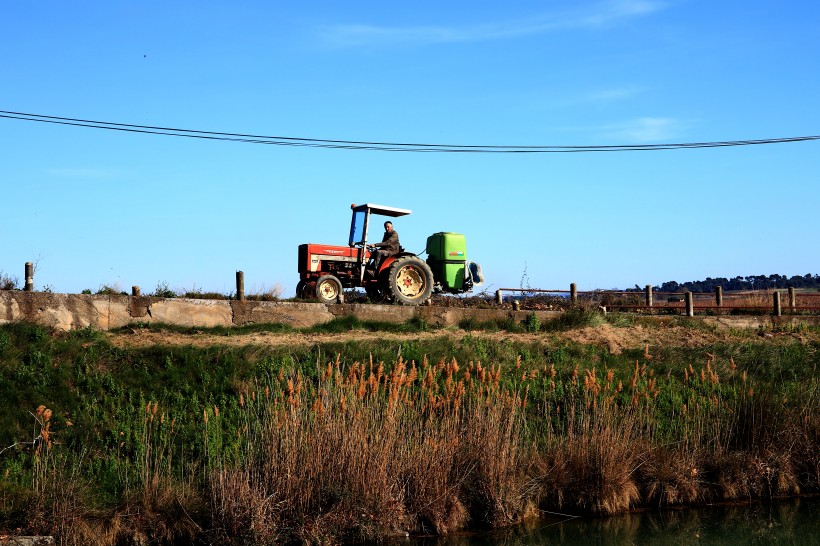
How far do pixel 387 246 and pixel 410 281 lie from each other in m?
0.95

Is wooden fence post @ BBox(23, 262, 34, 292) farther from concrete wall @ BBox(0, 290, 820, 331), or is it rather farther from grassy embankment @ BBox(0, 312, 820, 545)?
grassy embankment @ BBox(0, 312, 820, 545)

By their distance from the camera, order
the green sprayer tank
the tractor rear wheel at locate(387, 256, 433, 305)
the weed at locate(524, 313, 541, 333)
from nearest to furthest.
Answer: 1. the weed at locate(524, 313, 541, 333)
2. the tractor rear wheel at locate(387, 256, 433, 305)
3. the green sprayer tank

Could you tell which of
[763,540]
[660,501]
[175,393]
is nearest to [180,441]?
[175,393]

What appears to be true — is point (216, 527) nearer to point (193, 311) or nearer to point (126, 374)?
point (126, 374)

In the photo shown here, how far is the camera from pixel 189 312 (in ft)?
58.0

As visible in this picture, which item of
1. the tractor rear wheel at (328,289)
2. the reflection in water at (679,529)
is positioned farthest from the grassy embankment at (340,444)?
the tractor rear wheel at (328,289)

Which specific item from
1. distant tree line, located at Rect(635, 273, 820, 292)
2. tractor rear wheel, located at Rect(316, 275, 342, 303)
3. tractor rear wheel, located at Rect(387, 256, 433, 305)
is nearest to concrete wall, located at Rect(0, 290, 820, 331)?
tractor rear wheel, located at Rect(387, 256, 433, 305)

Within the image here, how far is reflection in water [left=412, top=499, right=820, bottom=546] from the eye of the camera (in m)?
10.4

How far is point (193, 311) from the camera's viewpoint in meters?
17.8

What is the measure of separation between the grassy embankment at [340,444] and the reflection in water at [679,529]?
0.72ft

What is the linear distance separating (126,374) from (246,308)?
4.85 metres

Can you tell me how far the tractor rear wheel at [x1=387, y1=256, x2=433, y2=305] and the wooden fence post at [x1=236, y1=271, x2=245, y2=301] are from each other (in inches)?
127

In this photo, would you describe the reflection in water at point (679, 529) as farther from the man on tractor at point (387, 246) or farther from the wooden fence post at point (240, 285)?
the man on tractor at point (387, 246)

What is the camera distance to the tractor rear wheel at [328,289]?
66.6 feet
